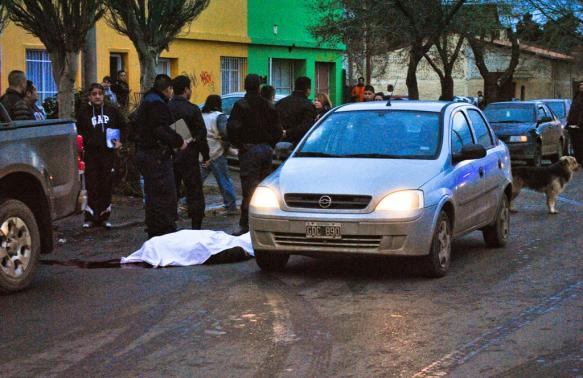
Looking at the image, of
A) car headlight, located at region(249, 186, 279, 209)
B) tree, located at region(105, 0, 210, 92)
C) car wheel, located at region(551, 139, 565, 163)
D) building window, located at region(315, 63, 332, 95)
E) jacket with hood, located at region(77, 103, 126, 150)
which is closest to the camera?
car headlight, located at region(249, 186, 279, 209)

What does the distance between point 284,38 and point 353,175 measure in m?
26.8

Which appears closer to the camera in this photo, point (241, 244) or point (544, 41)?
point (241, 244)

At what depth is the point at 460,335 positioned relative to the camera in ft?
24.7

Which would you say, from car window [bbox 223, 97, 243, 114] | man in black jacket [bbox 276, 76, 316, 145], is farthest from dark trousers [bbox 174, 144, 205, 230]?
car window [bbox 223, 97, 243, 114]

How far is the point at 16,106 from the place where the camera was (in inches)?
504

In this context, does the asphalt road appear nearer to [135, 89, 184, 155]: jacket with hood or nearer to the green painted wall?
[135, 89, 184, 155]: jacket with hood

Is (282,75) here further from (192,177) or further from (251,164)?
(192,177)

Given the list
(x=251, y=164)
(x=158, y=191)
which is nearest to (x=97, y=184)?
(x=251, y=164)

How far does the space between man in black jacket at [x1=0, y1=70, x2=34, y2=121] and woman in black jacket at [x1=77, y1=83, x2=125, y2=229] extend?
1.08 metres

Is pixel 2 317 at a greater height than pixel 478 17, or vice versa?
pixel 478 17

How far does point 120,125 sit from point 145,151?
2863 millimetres

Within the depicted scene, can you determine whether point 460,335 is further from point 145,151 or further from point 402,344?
point 145,151

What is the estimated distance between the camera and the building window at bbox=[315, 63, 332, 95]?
39.9 m

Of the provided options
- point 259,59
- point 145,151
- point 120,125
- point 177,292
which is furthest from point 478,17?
point 177,292
